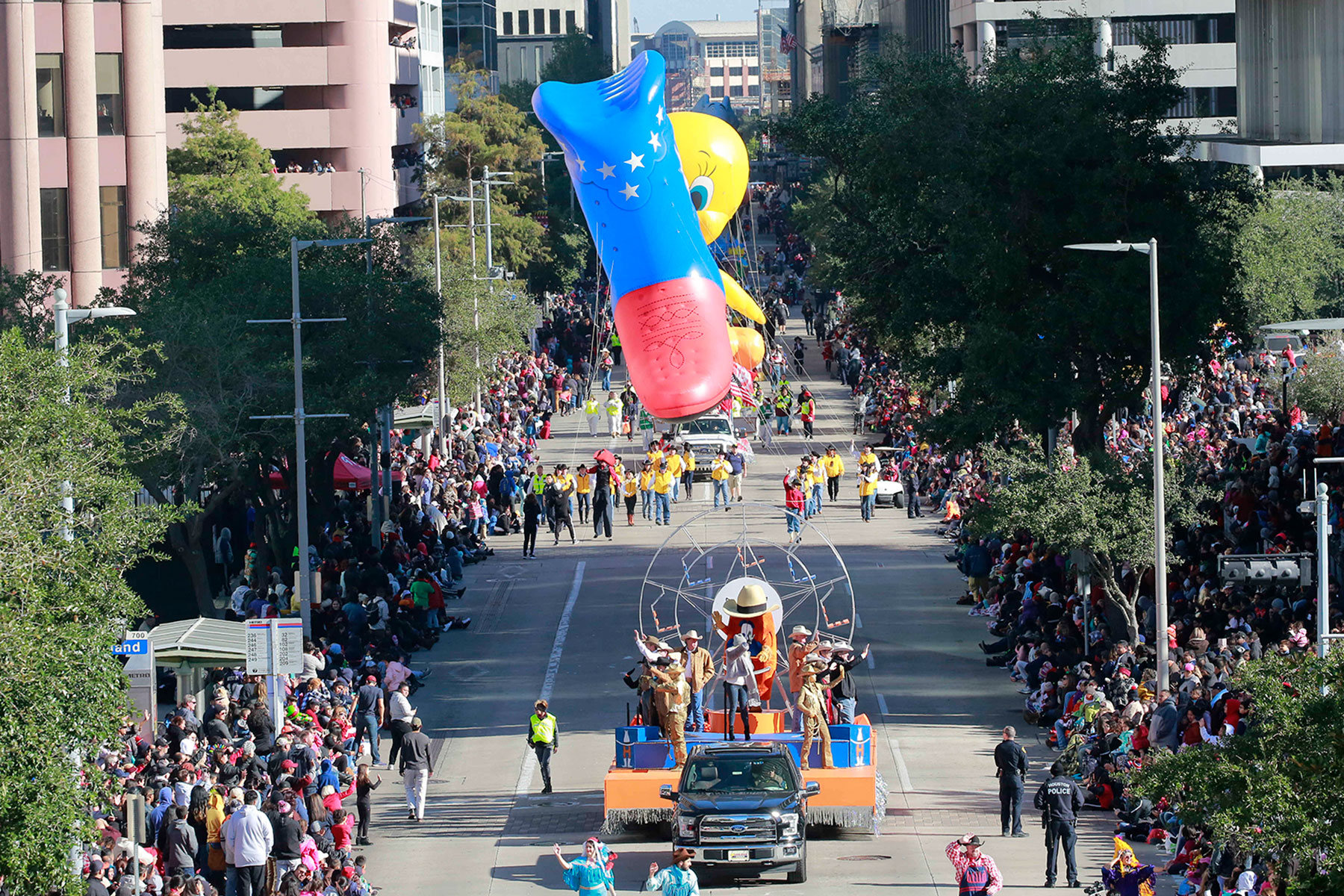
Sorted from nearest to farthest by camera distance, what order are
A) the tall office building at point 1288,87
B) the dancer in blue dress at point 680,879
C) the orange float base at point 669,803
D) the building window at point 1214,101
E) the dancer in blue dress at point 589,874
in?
the dancer in blue dress at point 680,879 < the dancer in blue dress at point 589,874 < the orange float base at point 669,803 < the tall office building at point 1288,87 < the building window at point 1214,101

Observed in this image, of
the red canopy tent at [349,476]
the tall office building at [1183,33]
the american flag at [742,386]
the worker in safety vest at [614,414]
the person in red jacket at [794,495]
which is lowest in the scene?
the person in red jacket at [794,495]

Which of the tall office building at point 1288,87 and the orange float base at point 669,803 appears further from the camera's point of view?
the tall office building at point 1288,87

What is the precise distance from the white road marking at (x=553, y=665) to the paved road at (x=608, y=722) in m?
0.05

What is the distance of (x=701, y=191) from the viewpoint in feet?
132

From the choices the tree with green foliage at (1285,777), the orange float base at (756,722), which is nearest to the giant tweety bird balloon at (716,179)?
the orange float base at (756,722)

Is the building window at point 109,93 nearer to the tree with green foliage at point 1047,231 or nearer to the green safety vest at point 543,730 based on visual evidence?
the tree with green foliage at point 1047,231

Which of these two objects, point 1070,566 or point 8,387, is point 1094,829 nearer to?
point 1070,566

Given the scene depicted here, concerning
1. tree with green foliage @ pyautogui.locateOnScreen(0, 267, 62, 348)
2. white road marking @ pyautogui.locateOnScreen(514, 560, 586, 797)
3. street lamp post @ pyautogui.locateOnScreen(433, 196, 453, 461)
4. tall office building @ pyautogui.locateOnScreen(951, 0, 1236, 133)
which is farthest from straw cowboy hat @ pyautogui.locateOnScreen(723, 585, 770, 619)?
tall office building @ pyautogui.locateOnScreen(951, 0, 1236, 133)

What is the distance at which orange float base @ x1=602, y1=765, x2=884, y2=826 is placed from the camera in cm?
2361

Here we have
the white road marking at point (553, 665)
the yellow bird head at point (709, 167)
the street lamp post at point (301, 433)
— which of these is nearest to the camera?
the white road marking at point (553, 665)

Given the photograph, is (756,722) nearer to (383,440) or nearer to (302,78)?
(383,440)

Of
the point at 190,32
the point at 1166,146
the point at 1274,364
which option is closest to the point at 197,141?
the point at 190,32

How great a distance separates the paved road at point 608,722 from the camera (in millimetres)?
23078

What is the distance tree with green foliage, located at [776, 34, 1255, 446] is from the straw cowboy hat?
28.7 ft
